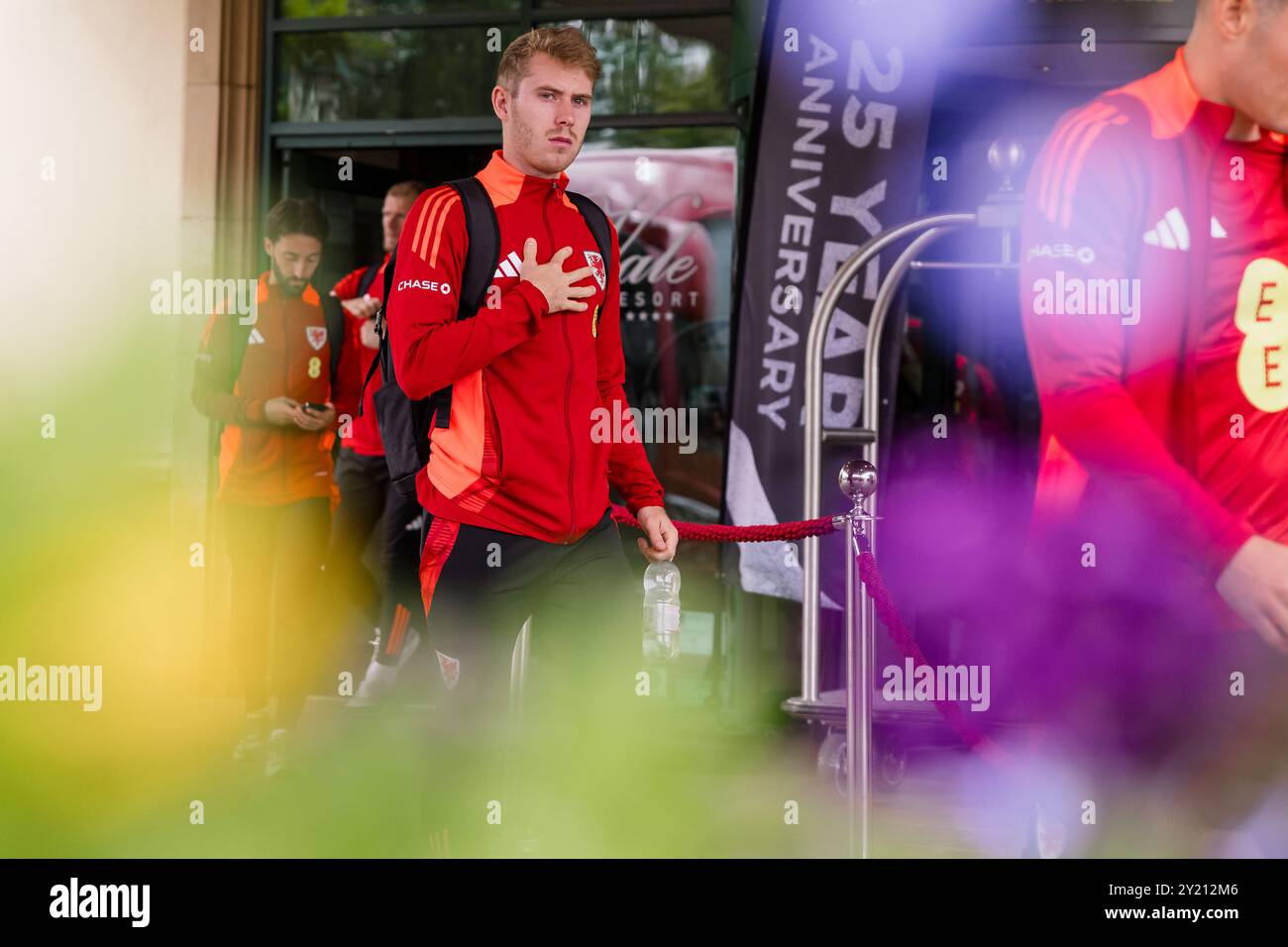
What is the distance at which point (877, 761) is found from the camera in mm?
5281

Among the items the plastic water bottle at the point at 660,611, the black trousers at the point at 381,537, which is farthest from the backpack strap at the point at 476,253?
the black trousers at the point at 381,537

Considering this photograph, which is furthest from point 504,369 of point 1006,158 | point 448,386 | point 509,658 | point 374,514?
point 374,514

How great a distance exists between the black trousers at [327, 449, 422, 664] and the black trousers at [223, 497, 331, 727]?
0.60 meters

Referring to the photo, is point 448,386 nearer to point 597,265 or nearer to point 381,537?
point 597,265

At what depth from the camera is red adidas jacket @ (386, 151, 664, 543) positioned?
9.80 ft

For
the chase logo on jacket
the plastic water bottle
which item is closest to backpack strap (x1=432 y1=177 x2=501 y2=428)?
the chase logo on jacket

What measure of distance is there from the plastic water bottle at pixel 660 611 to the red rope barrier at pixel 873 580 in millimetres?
125

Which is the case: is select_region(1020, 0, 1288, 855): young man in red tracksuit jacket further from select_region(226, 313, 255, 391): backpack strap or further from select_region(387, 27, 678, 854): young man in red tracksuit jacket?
select_region(226, 313, 255, 391): backpack strap

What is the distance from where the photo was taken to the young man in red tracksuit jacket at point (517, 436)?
3029 mm

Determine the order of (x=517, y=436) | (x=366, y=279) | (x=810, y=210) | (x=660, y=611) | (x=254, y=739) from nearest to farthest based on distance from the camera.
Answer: (x=517, y=436)
(x=660, y=611)
(x=254, y=739)
(x=810, y=210)
(x=366, y=279)

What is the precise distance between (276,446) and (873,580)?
248 cm

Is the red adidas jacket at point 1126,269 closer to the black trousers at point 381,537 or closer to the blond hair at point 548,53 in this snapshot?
the blond hair at point 548,53
